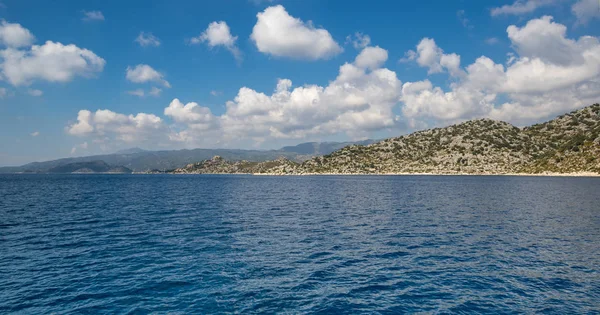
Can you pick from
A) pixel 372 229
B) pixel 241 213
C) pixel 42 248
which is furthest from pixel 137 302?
pixel 241 213

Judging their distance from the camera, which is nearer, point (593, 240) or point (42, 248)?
point (42, 248)

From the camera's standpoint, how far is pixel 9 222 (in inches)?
2319

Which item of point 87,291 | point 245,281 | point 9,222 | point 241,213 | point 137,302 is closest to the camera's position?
point 137,302

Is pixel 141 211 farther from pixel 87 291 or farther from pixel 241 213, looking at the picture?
pixel 87 291

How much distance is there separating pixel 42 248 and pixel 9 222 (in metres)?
26.8

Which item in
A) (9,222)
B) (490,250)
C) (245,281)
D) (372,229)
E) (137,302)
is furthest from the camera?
(9,222)

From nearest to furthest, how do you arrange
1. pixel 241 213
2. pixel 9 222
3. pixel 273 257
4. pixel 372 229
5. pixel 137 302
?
pixel 137 302
pixel 273 257
pixel 372 229
pixel 9 222
pixel 241 213

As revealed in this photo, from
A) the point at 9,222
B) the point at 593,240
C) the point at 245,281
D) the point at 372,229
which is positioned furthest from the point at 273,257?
the point at 9,222

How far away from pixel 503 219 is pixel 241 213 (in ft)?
172

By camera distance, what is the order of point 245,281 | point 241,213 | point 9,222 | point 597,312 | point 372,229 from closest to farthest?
point 597,312 → point 245,281 → point 372,229 → point 9,222 → point 241,213

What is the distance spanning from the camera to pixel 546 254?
37594 mm

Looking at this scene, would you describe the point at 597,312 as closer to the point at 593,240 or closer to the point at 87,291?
the point at 593,240

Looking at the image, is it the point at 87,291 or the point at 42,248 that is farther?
the point at 42,248

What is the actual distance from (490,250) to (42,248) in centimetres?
5455
